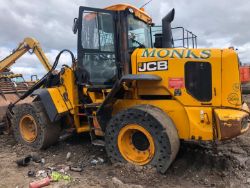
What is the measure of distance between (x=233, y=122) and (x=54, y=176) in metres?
2.68

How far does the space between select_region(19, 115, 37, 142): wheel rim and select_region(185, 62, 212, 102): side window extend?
326 centimetres

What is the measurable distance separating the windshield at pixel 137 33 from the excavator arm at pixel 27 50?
3.63 metres

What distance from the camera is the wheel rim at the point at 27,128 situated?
6.62m

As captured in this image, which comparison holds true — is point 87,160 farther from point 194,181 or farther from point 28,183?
point 194,181

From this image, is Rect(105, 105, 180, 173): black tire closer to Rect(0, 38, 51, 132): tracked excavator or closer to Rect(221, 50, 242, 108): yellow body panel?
Rect(221, 50, 242, 108): yellow body panel

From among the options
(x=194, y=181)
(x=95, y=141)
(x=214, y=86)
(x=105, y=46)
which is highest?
(x=105, y=46)

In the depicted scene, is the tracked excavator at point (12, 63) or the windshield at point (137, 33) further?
the tracked excavator at point (12, 63)

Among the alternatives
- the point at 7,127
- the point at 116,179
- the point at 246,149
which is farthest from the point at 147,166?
the point at 7,127

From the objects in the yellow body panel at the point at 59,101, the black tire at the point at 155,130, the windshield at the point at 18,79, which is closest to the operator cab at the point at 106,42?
the yellow body panel at the point at 59,101

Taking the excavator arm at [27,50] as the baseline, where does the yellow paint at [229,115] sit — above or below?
below

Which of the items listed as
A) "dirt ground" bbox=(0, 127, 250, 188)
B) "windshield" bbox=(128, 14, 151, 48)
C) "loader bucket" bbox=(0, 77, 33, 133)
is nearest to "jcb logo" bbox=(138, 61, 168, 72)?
"windshield" bbox=(128, 14, 151, 48)

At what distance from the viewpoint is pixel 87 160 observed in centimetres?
585

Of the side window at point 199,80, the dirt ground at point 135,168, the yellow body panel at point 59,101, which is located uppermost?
the side window at point 199,80

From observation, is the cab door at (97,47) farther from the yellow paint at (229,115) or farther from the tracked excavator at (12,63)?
the tracked excavator at (12,63)
